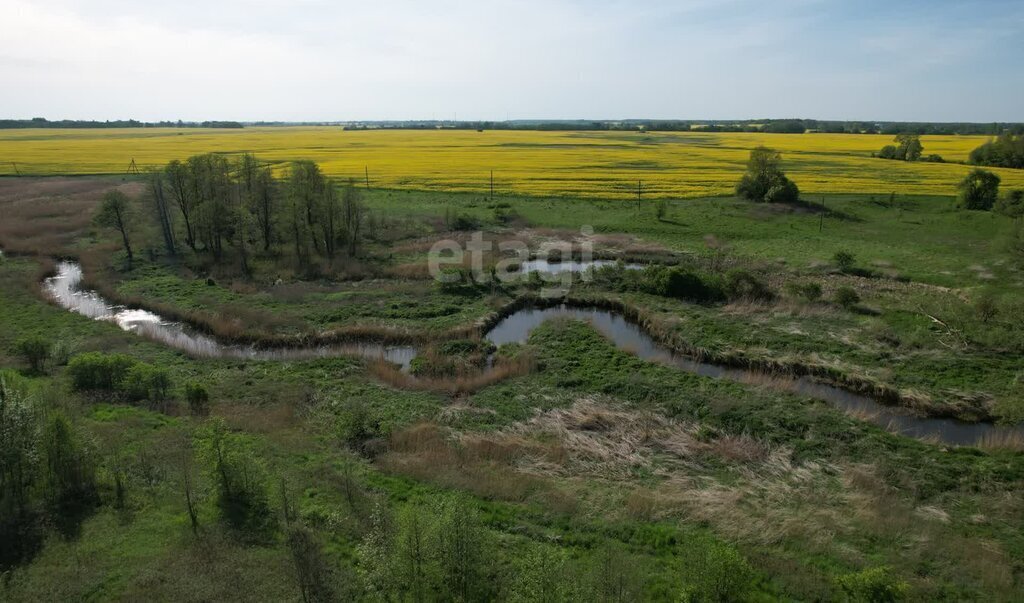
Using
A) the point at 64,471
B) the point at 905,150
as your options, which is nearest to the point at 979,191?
the point at 905,150

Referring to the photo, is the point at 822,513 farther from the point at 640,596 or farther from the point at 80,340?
the point at 80,340

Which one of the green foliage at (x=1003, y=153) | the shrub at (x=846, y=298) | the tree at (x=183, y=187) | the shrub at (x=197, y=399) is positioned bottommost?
the shrub at (x=197, y=399)

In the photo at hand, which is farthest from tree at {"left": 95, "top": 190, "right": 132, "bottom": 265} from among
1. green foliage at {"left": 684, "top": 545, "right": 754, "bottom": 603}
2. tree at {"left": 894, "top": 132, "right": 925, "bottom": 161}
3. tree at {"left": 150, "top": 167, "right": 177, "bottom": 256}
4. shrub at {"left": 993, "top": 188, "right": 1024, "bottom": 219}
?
tree at {"left": 894, "top": 132, "right": 925, "bottom": 161}

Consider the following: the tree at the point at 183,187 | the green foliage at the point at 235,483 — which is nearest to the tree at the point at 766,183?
the tree at the point at 183,187

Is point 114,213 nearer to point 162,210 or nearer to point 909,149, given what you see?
point 162,210

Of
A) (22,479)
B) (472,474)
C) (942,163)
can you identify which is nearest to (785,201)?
(942,163)
